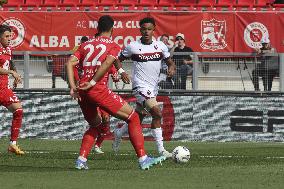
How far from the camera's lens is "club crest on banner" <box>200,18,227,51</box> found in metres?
28.0

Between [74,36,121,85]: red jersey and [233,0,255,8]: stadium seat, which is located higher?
[233,0,255,8]: stadium seat

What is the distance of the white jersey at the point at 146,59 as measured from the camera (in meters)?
18.2

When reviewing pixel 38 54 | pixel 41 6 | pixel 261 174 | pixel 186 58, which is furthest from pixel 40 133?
pixel 261 174

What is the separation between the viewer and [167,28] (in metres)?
28.5

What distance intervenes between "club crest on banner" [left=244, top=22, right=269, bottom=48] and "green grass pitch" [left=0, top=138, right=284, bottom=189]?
24.0 ft

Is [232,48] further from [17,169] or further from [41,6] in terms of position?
[17,169]

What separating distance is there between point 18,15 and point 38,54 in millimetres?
4462

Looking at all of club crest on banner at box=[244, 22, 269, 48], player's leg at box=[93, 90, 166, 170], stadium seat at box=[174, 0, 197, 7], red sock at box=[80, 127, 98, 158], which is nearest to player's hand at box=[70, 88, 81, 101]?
player's leg at box=[93, 90, 166, 170]

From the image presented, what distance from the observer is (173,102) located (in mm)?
24047

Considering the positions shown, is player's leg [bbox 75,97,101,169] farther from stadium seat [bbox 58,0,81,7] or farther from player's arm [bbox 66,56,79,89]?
stadium seat [bbox 58,0,81,7]

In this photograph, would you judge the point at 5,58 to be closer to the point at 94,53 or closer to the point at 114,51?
the point at 94,53

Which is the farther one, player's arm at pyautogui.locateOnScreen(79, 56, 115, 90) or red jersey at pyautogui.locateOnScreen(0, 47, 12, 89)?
red jersey at pyautogui.locateOnScreen(0, 47, 12, 89)

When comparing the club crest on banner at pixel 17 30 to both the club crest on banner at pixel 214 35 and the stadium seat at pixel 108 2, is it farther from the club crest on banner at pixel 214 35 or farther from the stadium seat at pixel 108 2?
the club crest on banner at pixel 214 35

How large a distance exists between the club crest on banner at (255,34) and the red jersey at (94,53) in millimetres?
13723
